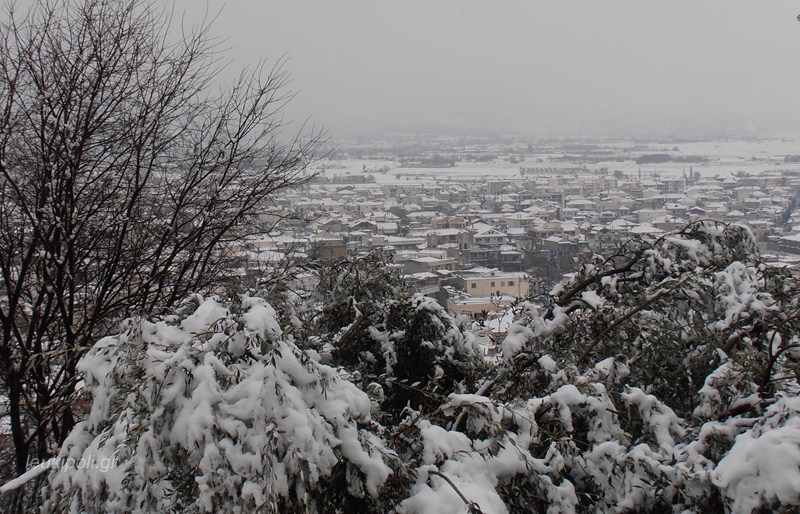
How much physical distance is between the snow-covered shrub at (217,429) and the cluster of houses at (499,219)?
6.69ft

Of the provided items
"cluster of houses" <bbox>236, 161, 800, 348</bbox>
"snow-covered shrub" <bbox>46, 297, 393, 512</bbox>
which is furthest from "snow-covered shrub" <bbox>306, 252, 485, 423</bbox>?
"snow-covered shrub" <bbox>46, 297, 393, 512</bbox>

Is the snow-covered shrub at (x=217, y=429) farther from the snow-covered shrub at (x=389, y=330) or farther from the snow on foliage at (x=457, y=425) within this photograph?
the snow-covered shrub at (x=389, y=330)

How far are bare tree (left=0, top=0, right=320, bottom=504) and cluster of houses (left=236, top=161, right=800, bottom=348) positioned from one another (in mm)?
769

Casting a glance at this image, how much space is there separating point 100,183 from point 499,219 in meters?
28.4

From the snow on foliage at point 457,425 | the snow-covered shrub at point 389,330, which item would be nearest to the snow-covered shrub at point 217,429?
the snow on foliage at point 457,425

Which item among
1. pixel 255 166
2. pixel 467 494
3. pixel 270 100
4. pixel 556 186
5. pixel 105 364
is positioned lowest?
pixel 556 186

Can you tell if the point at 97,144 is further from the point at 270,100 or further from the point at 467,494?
the point at 467,494

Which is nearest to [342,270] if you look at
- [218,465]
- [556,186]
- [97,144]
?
[97,144]

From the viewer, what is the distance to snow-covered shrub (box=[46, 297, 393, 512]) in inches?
65.1

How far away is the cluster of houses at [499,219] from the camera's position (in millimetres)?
7691

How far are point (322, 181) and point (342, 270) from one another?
49657mm

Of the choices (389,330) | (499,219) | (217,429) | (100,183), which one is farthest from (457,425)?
(499,219)

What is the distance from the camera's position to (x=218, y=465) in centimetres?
163

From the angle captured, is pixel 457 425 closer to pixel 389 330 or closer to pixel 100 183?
pixel 389 330
